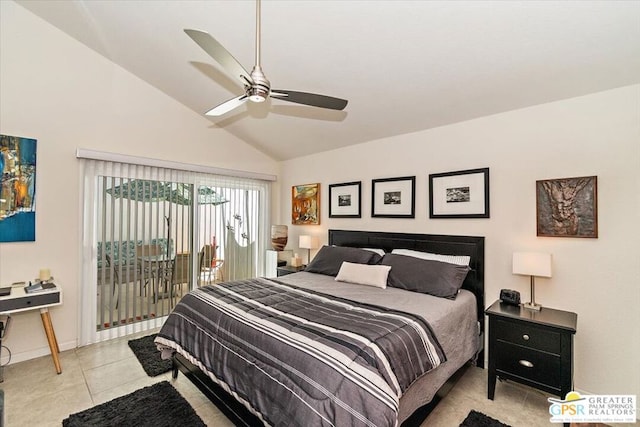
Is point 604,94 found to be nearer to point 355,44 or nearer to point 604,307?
point 604,307

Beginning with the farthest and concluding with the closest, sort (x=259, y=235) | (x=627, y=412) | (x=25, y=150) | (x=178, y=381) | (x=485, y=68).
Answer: (x=259, y=235)
(x=25, y=150)
(x=178, y=381)
(x=485, y=68)
(x=627, y=412)

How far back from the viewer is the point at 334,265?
357 centimetres

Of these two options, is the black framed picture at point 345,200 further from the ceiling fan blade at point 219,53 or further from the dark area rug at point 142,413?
the dark area rug at point 142,413

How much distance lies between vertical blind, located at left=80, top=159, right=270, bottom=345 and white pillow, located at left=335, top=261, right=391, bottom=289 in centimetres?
223

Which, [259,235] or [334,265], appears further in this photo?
[259,235]

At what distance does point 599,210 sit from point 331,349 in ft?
8.14

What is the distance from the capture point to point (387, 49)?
7.71ft

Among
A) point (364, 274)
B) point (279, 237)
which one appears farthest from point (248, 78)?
point (279, 237)

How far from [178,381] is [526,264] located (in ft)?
10.6

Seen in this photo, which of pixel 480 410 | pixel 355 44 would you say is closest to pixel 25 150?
pixel 355 44

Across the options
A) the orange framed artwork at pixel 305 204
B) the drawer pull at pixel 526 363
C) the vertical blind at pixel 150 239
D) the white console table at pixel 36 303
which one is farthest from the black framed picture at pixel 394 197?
the white console table at pixel 36 303

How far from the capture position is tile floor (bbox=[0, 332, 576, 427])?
2.12 metres

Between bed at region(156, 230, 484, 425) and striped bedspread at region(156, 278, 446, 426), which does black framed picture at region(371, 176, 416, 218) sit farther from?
striped bedspread at region(156, 278, 446, 426)

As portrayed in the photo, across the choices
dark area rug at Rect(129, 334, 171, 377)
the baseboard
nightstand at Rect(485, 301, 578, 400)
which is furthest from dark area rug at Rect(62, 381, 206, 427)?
nightstand at Rect(485, 301, 578, 400)
